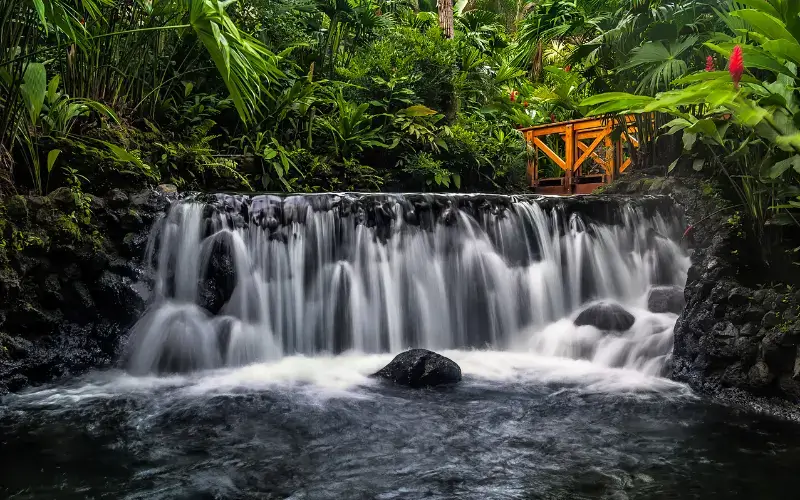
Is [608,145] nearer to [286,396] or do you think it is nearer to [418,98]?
[418,98]

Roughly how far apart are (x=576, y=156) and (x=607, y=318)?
6221mm

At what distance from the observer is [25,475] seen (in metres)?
3.12

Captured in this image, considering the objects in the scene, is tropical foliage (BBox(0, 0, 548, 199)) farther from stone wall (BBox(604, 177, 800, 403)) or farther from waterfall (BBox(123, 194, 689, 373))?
stone wall (BBox(604, 177, 800, 403))

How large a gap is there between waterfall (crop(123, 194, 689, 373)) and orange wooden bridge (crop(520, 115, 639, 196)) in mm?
3410

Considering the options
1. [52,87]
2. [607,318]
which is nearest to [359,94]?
[52,87]

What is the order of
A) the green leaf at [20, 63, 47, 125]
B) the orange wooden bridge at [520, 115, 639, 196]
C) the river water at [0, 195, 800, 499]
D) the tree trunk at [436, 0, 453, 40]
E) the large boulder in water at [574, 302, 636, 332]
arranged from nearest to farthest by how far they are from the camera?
the river water at [0, 195, 800, 499], the green leaf at [20, 63, 47, 125], the large boulder in water at [574, 302, 636, 332], the orange wooden bridge at [520, 115, 639, 196], the tree trunk at [436, 0, 453, 40]

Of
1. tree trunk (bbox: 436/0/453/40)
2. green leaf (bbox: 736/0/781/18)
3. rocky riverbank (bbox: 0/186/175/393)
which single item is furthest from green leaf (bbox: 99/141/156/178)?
tree trunk (bbox: 436/0/453/40)

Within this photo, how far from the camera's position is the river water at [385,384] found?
3150 millimetres

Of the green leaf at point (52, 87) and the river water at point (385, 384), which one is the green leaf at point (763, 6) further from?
the green leaf at point (52, 87)

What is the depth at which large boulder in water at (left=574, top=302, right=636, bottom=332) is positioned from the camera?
5.87 meters

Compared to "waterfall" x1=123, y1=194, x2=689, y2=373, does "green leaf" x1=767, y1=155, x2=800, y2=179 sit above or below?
above

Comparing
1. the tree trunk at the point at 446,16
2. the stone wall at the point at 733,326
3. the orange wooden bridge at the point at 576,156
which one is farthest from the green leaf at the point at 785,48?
the tree trunk at the point at 446,16

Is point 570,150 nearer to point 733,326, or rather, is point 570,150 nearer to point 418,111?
point 418,111

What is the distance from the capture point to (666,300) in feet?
20.3
